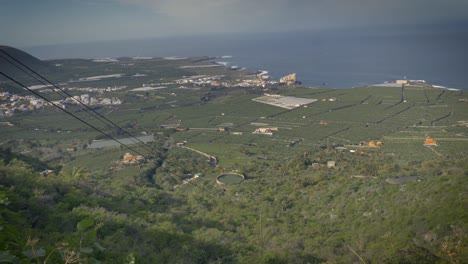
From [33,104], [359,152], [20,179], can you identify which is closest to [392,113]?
[359,152]

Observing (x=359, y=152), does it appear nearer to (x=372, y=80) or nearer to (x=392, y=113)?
(x=392, y=113)

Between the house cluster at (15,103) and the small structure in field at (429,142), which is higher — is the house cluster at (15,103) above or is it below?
above

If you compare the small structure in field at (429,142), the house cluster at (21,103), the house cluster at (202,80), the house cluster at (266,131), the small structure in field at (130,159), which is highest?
the house cluster at (202,80)

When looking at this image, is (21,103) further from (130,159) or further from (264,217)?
(264,217)

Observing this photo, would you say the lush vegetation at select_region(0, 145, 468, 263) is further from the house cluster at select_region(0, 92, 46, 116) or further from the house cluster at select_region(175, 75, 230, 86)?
the house cluster at select_region(175, 75, 230, 86)

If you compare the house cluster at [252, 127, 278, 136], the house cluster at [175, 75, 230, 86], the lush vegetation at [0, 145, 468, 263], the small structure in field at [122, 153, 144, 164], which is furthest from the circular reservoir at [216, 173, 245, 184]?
the house cluster at [175, 75, 230, 86]

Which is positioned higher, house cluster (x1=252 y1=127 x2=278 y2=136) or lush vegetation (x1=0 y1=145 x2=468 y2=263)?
lush vegetation (x1=0 y1=145 x2=468 y2=263)

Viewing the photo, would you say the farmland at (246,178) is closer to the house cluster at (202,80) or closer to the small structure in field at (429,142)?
the small structure in field at (429,142)

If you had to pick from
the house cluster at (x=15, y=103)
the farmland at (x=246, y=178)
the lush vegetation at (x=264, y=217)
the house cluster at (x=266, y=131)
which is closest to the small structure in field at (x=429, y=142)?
the farmland at (x=246, y=178)

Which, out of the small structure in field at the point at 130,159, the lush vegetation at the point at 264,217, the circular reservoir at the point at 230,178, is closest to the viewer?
the lush vegetation at the point at 264,217

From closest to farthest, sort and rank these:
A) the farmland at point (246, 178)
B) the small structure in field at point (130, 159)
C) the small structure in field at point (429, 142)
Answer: the farmland at point (246, 178) → the small structure in field at point (429, 142) → the small structure in field at point (130, 159)
